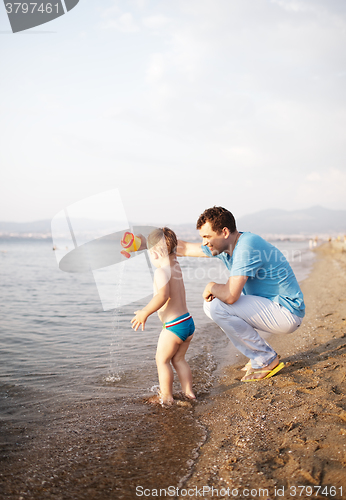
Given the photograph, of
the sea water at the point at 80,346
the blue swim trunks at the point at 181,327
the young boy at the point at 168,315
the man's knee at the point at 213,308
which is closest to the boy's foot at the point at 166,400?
the young boy at the point at 168,315

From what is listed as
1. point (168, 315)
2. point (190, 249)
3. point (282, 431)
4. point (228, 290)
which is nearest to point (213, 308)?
point (228, 290)

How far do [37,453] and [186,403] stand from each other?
1.25 m

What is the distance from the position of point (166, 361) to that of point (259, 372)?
3.34ft

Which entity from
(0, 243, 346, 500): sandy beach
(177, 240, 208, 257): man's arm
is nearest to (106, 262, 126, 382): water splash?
(0, 243, 346, 500): sandy beach

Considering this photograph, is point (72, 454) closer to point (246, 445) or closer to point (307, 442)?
point (246, 445)

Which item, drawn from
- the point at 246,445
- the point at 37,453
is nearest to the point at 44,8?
the point at 37,453

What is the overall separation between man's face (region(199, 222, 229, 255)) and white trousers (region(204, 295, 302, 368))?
534 mm

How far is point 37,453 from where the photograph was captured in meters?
2.28

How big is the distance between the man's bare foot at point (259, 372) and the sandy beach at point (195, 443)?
4.4 inches

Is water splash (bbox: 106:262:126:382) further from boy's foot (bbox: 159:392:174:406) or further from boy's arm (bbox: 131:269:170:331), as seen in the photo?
boy's arm (bbox: 131:269:170:331)

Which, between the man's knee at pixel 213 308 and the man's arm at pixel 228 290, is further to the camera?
the man's knee at pixel 213 308

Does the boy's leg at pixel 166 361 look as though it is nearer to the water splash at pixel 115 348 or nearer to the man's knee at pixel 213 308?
the man's knee at pixel 213 308

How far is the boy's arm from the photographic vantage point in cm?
304

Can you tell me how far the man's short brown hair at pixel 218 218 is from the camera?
3.32 meters
